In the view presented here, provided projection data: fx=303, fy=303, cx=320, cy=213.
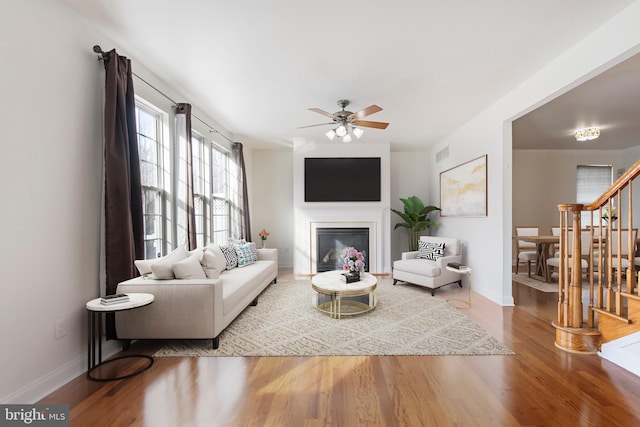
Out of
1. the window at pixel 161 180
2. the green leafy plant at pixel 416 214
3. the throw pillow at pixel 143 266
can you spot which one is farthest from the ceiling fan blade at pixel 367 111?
the green leafy plant at pixel 416 214

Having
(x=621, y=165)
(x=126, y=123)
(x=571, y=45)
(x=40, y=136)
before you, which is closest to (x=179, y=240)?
(x=126, y=123)

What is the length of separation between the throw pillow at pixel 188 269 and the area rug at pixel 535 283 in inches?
202

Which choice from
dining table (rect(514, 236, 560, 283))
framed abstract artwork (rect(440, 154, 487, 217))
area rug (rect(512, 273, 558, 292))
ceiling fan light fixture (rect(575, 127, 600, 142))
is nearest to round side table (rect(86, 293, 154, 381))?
framed abstract artwork (rect(440, 154, 487, 217))

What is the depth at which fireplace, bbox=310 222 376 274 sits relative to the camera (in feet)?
20.4

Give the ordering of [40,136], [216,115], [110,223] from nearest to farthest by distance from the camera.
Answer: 1. [40,136]
2. [110,223]
3. [216,115]

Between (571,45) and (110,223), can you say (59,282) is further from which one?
(571,45)

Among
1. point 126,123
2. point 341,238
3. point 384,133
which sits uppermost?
point 384,133

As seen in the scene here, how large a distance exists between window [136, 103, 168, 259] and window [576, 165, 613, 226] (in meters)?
8.83

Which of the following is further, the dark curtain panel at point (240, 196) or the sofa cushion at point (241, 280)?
the dark curtain panel at point (240, 196)

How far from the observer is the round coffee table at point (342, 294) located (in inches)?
139

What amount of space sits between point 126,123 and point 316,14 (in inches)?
73.2

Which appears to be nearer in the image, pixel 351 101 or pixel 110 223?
pixel 110 223

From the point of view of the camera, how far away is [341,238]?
20.5 ft

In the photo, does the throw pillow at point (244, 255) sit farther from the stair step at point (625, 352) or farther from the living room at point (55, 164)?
the stair step at point (625, 352)
